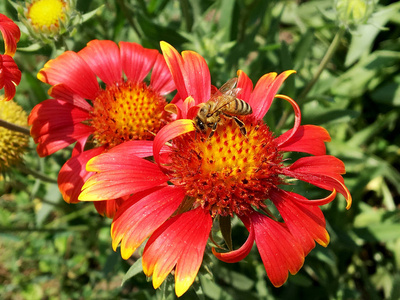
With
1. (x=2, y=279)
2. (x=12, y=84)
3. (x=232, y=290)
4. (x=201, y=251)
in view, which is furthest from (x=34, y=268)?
(x=201, y=251)

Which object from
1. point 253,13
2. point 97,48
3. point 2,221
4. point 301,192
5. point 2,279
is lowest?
point 2,279

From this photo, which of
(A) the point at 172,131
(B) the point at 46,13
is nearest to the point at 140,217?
(A) the point at 172,131

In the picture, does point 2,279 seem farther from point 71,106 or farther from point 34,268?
point 71,106

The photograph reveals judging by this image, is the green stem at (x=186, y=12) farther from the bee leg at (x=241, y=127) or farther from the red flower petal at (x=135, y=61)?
the bee leg at (x=241, y=127)

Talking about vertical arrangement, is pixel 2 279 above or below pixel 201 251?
below

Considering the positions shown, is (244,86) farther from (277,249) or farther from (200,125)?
(277,249)

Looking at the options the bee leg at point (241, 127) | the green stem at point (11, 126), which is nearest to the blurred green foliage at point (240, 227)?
the green stem at point (11, 126)
